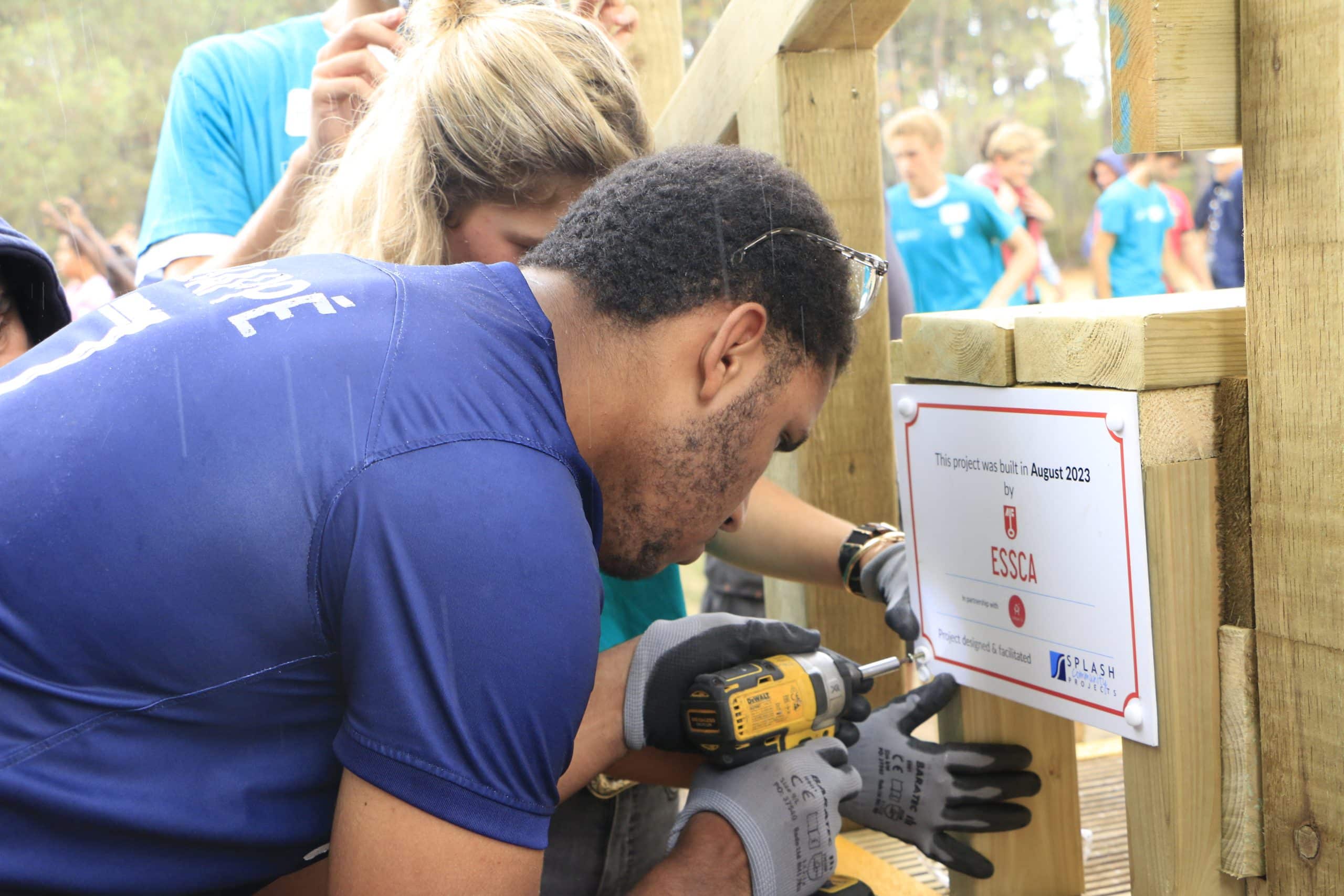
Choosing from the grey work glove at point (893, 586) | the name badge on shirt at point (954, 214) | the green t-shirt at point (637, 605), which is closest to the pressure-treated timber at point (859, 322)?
the grey work glove at point (893, 586)

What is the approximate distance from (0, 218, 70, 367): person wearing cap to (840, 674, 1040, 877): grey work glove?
1.41 meters

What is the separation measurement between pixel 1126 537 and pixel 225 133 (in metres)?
1.87

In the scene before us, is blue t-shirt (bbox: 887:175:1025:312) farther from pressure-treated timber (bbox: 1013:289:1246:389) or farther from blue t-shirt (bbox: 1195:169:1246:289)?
pressure-treated timber (bbox: 1013:289:1246:389)

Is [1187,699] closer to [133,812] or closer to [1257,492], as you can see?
[1257,492]

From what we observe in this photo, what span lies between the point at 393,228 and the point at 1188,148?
3.66 feet

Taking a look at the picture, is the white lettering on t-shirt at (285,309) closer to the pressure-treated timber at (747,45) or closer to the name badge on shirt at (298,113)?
the pressure-treated timber at (747,45)

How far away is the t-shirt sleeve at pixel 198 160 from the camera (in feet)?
7.31

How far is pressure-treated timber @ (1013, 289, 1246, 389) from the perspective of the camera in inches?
44.5

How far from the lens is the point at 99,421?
1016 mm

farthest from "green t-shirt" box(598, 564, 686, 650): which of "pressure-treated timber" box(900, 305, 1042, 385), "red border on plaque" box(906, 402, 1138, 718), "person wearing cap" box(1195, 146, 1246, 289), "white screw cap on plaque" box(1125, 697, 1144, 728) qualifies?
"person wearing cap" box(1195, 146, 1246, 289)

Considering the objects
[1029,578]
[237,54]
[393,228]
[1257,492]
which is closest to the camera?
[1257,492]

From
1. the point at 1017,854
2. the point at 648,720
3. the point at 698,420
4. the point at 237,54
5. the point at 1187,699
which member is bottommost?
the point at 1017,854

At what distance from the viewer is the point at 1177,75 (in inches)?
40.5

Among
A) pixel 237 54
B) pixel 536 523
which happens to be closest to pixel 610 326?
pixel 536 523
